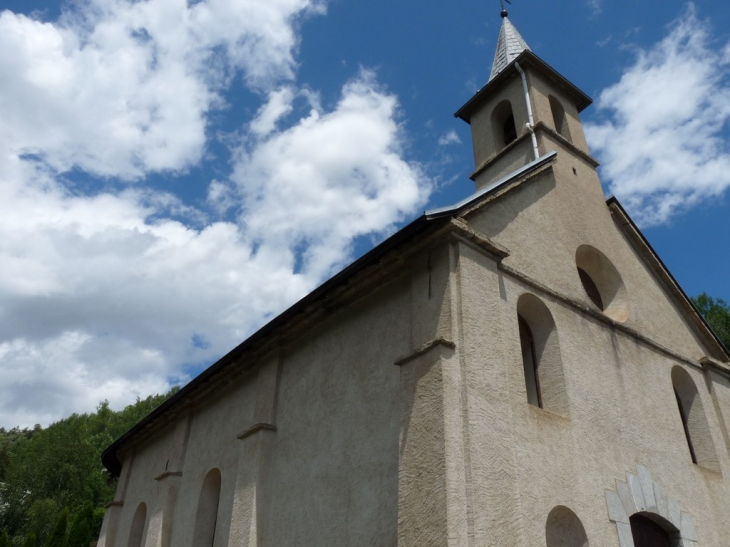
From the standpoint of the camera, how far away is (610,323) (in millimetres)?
10141

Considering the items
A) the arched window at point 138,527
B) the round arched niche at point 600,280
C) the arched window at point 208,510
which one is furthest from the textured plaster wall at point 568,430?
the arched window at point 138,527

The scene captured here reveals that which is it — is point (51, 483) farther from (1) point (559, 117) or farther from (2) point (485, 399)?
(2) point (485, 399)

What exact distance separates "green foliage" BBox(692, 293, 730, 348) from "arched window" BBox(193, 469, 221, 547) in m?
20.4

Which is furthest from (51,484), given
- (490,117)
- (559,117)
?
(559,117)

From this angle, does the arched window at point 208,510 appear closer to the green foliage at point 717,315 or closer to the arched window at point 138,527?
the arched window at point 138,527

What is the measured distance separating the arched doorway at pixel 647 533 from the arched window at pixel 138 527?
492 inches

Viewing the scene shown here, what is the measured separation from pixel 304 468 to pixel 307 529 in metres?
0.94

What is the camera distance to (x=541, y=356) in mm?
9102

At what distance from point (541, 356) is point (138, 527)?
41.3 ft

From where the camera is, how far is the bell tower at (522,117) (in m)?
13.4

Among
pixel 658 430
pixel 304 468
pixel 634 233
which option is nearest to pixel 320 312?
pixel 304 468

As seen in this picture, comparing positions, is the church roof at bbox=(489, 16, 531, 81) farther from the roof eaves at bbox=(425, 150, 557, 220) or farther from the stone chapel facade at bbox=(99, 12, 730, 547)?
the roof eaves at bbox=(425, 150, 557, 220)

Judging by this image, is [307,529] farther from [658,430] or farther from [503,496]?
[658,430]

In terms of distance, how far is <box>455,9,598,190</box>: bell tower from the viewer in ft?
44.0
